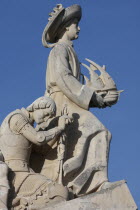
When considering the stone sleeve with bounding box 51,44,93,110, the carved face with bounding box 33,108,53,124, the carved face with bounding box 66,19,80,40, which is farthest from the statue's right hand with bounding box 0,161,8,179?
the carved face with bounding box 66,19,80,40

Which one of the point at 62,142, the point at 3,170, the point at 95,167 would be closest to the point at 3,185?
the point at 3,170

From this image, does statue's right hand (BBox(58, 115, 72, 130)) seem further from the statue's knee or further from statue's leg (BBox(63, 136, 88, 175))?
the statue's knee

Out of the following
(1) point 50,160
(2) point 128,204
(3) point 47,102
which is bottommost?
(2) point 128,204

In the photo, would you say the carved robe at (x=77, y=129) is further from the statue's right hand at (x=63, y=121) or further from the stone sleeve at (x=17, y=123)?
the stone sleeve at (x=17, y=123)

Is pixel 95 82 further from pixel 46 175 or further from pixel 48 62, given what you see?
pixel 46 175

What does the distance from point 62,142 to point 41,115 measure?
53 centimetres

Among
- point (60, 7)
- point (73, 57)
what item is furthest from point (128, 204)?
point (60, 7)

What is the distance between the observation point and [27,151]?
11008mm

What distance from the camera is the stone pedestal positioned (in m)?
10.4

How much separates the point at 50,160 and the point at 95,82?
6.00ft

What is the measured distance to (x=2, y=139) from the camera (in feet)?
36.1

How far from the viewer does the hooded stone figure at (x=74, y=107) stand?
11281mm

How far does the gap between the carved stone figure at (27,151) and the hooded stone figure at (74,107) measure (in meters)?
0.43

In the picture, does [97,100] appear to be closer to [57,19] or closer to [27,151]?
[57,19]
